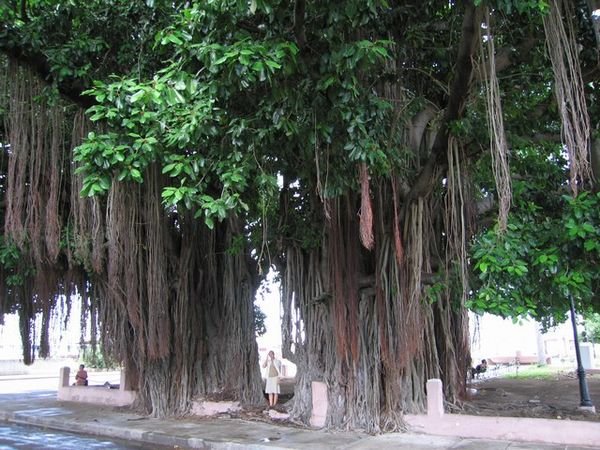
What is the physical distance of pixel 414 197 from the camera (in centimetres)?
771

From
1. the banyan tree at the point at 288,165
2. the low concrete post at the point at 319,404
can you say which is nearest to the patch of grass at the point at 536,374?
the banyan tree at the point at 288,165

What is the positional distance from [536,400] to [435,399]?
443cm

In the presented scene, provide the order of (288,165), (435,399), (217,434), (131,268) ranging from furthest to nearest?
(131,268) < (217,434) < (435,399) < (288,165)

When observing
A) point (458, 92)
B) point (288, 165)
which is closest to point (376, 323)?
point (288, 165)

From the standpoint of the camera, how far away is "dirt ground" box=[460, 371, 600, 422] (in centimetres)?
853

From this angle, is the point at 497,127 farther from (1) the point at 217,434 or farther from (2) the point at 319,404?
(1) the point at 217,434

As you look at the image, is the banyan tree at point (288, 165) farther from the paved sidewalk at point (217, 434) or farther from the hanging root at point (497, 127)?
the paved sidewalk at point (217, 434)

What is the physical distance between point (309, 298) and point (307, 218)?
4.26 ft

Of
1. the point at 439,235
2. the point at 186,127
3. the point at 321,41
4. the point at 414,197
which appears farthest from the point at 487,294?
the point at 186,127

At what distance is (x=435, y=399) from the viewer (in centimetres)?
802

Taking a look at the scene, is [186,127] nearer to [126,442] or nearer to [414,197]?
[414,197]

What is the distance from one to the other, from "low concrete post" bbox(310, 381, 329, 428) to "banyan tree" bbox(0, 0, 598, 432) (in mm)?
224

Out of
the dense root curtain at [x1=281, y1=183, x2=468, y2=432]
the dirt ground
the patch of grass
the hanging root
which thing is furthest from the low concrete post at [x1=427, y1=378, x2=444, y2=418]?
the patch of grass

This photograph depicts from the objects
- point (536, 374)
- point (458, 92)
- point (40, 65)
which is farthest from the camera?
point (536, 374)
